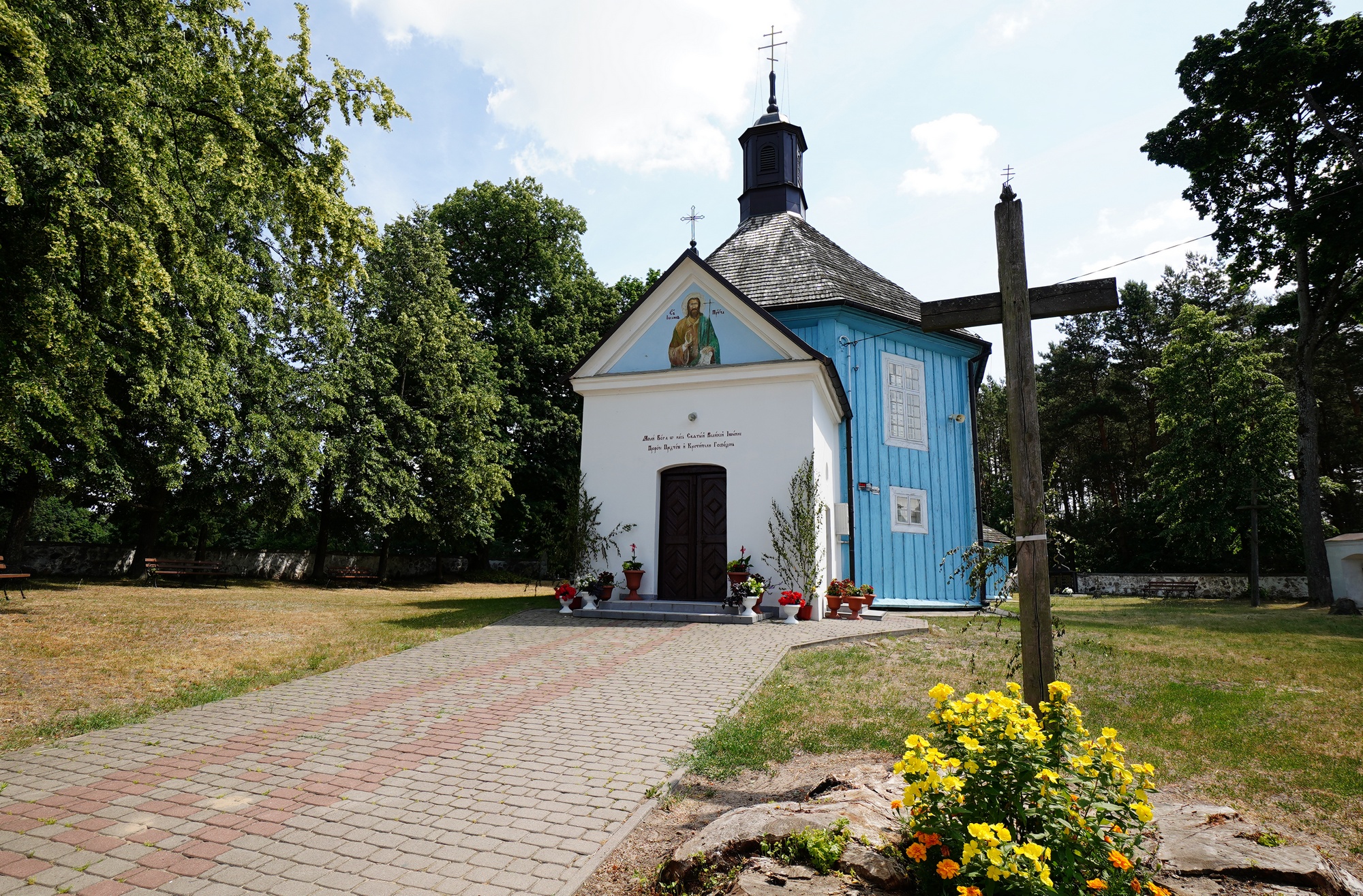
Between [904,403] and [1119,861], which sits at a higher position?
[904,403]

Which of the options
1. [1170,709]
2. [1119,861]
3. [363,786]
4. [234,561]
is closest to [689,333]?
[1170,709]

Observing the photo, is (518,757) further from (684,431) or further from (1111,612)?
(1111,612)

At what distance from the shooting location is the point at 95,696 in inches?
263

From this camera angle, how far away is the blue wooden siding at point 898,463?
16.9 metres

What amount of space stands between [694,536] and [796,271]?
8577mm

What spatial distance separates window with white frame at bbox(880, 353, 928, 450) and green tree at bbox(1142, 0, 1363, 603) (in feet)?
33.4

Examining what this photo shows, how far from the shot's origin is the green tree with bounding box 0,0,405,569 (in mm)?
8203

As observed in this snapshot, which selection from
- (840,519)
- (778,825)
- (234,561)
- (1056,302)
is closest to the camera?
(778,825)

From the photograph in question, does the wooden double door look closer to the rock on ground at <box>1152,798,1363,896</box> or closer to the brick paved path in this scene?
the brick paved path

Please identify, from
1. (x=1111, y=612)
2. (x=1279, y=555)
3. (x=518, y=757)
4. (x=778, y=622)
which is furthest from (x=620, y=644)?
(x=1279, y=555)

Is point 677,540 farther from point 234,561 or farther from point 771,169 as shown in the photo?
point 234,561

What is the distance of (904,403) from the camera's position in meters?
17.9

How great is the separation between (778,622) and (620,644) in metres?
3.36

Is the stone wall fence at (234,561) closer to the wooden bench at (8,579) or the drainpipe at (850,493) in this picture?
the wooden bench at (8,579)
